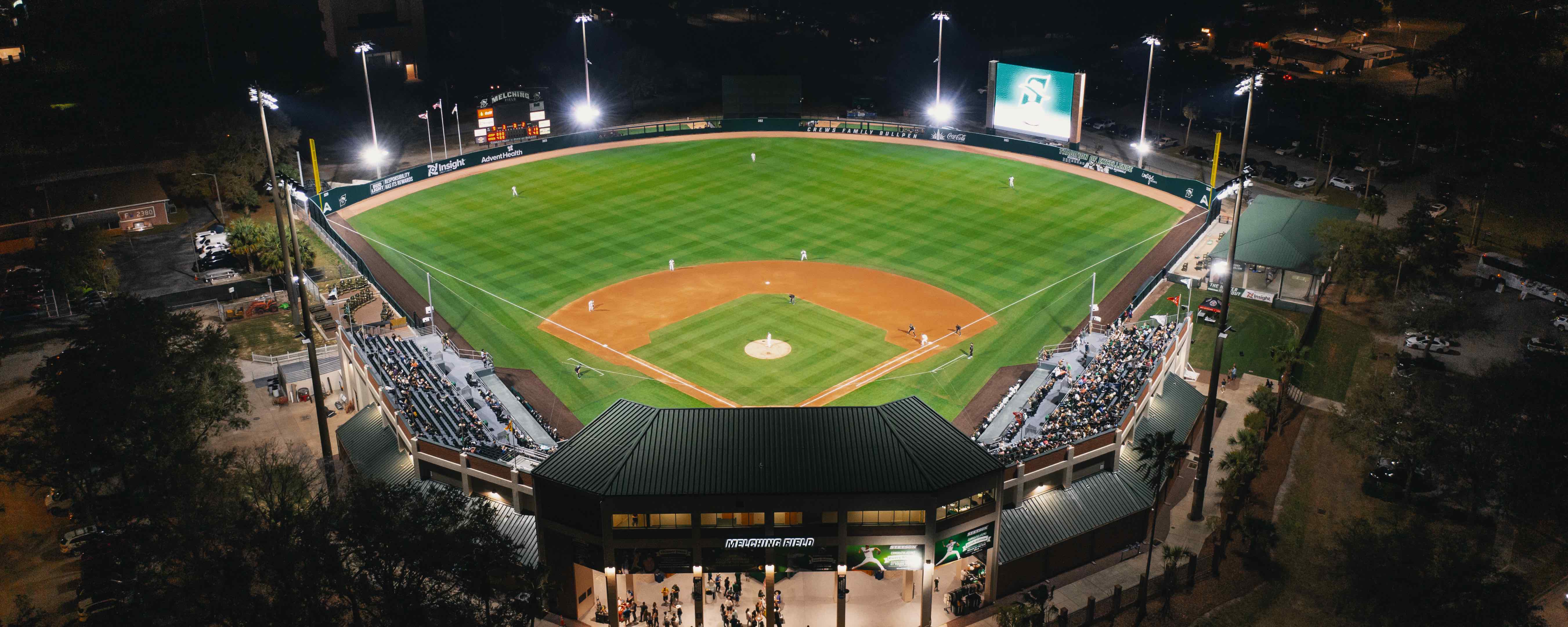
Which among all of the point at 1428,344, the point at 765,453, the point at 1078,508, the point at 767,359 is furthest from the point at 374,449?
the point at 1428,344

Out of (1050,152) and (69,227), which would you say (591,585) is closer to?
(69,227)

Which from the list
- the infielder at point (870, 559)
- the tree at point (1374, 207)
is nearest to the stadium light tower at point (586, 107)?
the tree at point (1374, 207)

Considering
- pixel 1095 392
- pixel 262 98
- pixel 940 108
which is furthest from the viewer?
pixel 940 108

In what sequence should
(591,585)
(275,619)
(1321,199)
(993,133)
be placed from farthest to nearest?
(993,133) < (1321,199) < (591,585) < (275,619)

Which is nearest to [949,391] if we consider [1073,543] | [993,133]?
[1073,543]

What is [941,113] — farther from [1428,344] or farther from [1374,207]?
[1428,344]

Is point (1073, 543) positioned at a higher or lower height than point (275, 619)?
lower

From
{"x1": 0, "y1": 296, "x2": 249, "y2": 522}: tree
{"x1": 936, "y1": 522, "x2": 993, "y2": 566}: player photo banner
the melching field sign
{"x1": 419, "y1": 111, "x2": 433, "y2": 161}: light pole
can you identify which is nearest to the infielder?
{"x1": 936, "y1": 522, "x2": 993, "y2": 566}: player photo banner

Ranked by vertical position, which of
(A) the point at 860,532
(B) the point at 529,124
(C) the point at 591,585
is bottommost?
(C) the point at 591,585
